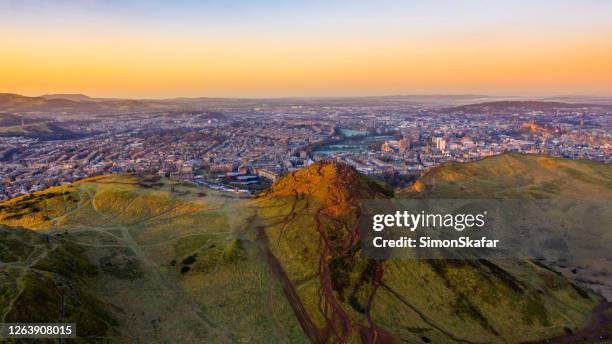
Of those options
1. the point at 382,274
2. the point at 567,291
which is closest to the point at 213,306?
the point at 382,274

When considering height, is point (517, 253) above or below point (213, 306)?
below

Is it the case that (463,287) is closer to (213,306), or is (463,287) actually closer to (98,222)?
(213,306)

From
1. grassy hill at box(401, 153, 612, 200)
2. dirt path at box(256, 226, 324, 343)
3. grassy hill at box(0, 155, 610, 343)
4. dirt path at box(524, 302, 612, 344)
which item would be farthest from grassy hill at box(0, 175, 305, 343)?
grassy hill at box(401, 153, 612, 200)

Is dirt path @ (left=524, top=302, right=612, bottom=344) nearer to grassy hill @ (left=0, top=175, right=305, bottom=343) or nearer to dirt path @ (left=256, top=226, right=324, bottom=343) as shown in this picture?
dirt path @ (left=256, top=226, right=324, bottom=343)

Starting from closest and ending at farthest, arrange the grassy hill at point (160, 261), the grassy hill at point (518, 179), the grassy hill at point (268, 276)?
the grassy hill at point (160, 261) < the grassy hill at point (268, 276) < the grassy hill at point (518, 179)

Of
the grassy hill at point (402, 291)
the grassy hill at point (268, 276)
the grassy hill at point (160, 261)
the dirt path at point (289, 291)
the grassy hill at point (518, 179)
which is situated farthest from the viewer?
the grassy hill at point (518, 179)

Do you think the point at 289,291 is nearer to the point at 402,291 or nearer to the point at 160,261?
the point at 402,291

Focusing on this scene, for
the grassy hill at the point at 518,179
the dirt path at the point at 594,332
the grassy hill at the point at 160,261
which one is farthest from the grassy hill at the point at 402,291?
the grassy hill at the point at 518,179

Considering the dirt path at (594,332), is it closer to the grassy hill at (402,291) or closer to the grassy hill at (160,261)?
the grassy hill at (402,291)
